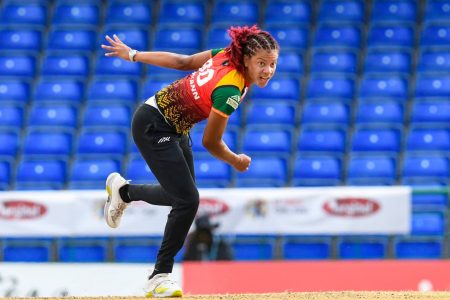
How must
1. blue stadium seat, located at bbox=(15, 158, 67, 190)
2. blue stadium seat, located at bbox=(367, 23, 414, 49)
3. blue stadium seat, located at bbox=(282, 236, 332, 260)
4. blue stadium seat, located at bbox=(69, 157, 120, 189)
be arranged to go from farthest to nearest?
blue stadium seat, located at bbox=(367, 23, 414, 49) < blue stadium seat, located at bbox=(15, 158, 67, 190) < blue stadium seat, located at bbox=(69, 157, 120, 189) < blue stadium seat, located at bbox=(282, 236, 332, 260)

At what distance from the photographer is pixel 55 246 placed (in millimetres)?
10711

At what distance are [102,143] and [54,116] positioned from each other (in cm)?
93

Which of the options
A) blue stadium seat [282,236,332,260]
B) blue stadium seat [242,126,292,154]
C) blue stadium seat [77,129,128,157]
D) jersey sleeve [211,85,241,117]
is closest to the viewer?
jersey sleeve [211,85,241,117]

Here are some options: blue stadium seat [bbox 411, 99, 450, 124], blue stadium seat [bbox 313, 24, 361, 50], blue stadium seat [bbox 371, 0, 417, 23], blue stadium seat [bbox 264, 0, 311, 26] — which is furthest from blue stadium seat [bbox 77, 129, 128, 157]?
blue stadium seat [bbox 371, 0, 417, 23]

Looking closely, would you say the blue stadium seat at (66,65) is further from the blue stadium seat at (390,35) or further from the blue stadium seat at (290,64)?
the blue stadium seat at (390,35)

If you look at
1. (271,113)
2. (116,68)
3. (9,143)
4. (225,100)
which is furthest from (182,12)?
(225,100)

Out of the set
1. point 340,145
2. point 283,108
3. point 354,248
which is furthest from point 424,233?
point 283,108

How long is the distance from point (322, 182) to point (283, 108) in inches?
60.5

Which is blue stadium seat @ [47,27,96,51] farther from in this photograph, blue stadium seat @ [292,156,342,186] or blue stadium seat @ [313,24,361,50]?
blue stadium seat @ [292,156,342,186]

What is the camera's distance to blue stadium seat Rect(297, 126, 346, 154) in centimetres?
1177

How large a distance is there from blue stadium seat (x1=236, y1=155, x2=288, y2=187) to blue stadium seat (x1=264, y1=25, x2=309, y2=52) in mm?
2328

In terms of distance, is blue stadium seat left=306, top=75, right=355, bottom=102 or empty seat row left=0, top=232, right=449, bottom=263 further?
blue stadium seat left=306, top=75, right=355, bottom=102

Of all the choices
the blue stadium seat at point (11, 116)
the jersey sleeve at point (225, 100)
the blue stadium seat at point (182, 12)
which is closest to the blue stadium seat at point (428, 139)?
the blue stadium seat at point (182, 12)

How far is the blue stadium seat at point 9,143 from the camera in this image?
39.9ft
